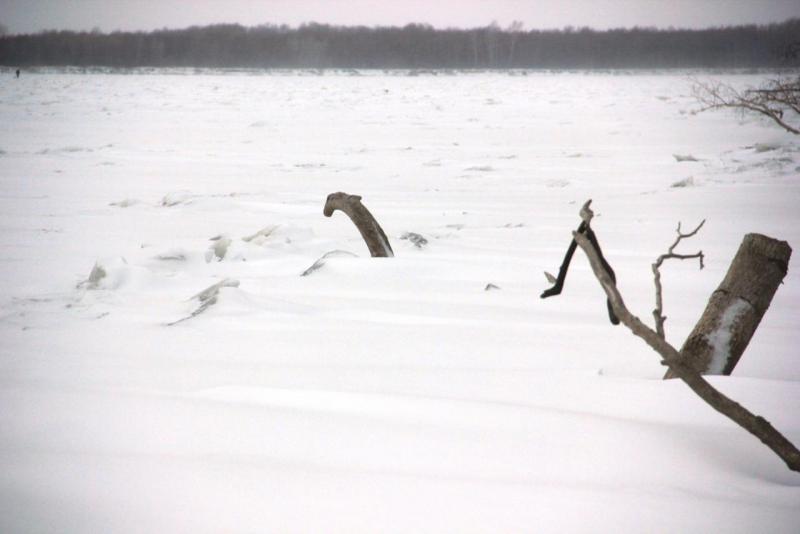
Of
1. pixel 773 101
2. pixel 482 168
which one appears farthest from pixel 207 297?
pixel 773 101

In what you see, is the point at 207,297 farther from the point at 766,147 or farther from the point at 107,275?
the point at 766,147

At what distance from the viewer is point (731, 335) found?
1.41m

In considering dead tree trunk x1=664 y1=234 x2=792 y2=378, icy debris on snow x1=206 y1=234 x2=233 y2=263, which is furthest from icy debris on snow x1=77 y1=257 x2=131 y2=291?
dead tree trunk x1=664 y1=234 x2=792 y2=378

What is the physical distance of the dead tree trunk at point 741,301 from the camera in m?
1.35

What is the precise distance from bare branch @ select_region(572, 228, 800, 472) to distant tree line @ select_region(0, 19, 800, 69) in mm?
48491

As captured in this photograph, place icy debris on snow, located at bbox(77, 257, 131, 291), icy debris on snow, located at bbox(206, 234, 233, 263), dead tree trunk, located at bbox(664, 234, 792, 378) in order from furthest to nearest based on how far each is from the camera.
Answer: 1. icy debris on snow, located at bbox(206, 234, 233, 263)
2. icy debris on snow, located at bbox(77, 257, 131, 291)
3. dead tree trunk, located at bbox(664, 234, 792, 378)

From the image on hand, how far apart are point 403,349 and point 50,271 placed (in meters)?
1.94

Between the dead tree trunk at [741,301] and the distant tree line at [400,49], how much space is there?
158 ft

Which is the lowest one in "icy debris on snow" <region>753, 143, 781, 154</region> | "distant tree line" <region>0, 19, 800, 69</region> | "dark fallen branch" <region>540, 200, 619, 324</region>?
"dark fallen branch" <region>540, 200, 619, 324</region>

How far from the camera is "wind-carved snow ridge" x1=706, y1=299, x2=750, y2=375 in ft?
4.50

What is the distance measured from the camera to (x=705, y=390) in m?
0.99

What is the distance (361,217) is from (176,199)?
8.23 ft

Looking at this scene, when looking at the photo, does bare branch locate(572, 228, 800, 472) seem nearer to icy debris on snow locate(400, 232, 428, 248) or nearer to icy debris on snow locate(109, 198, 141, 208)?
icy debris on snow locate(400, 232, 428, 248)

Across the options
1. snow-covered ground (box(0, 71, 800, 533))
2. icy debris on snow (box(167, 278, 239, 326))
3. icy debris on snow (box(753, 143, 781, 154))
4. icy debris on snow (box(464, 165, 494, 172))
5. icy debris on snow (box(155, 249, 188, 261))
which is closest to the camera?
snow-covered ground (box(0, 71, 800, 533))
